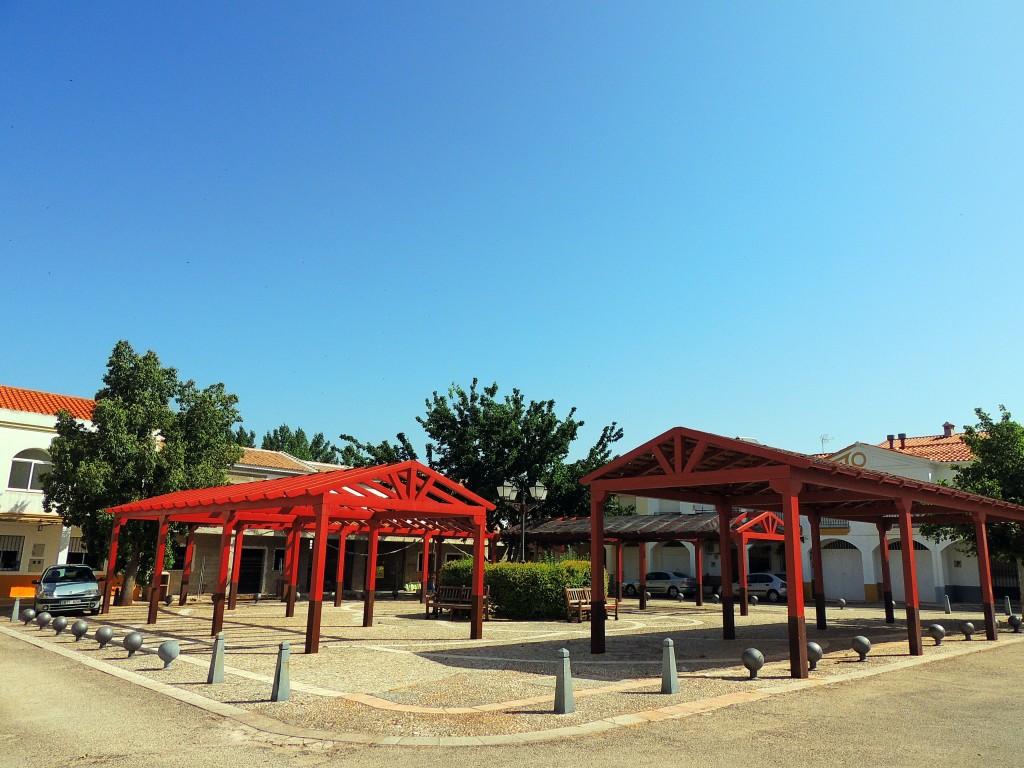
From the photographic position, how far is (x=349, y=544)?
35.6 metres

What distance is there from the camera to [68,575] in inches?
875

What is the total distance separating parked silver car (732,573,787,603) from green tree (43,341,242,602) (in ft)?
82.4

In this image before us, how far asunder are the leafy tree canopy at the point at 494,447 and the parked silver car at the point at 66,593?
1404cm

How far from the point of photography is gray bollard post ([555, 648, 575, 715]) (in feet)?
27.2

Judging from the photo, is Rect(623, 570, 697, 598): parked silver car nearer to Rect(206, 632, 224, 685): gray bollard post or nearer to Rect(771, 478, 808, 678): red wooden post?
Rect(771, 478, 808, 678): red wooden post

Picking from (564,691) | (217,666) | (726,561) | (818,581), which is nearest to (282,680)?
(217,666)

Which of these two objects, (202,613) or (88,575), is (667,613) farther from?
(88,575)

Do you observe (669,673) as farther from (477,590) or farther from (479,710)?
(477,590)

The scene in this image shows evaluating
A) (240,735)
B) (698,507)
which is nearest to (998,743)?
(240,735)

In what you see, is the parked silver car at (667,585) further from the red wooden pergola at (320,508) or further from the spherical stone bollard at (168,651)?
the spherical stone bollard at (168,651)

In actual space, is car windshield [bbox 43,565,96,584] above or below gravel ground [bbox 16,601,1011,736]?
above

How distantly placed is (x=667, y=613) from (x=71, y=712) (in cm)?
2066

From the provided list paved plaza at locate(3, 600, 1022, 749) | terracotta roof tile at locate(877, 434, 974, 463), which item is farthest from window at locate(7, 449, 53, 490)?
terracotta roof tile at locate(877, 434, 974, 463)

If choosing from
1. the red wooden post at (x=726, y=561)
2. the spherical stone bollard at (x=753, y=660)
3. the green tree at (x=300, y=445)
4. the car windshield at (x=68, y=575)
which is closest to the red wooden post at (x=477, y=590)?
the red wooden post at (x=726, y=561)
